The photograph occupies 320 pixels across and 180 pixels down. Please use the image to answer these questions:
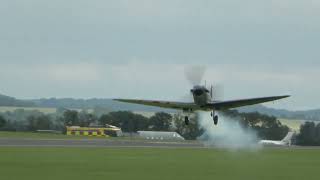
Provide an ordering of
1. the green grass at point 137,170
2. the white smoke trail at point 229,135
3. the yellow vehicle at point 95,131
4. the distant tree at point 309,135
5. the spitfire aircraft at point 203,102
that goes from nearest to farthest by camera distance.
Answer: the green grass at point 137,170, the spitfire aircraft at point 203,102, the white smoke trail at point 229,135, the distant tree at point 309,135, the yellow vehicle at point 95,131

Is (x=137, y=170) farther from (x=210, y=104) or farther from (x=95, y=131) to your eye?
(x=95, y=131)

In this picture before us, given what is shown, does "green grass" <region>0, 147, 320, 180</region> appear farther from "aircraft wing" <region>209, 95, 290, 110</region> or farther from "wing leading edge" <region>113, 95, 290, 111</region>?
"wing leading edge" <region>113, 95, 290, 111</region>

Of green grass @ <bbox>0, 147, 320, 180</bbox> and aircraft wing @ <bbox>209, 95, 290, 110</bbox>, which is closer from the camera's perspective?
green grass @ <bbox>0, 147, 320, 180</bbox>

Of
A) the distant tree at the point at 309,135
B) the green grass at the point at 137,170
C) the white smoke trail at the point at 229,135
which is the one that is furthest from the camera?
the distant tree at the point at 309,135

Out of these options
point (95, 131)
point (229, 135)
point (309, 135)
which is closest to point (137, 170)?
point (229, 135)

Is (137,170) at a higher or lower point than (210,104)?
lower

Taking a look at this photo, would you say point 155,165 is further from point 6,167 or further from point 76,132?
point 76,132

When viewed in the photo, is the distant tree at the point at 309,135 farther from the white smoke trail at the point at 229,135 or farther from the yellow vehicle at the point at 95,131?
the white smoke trail at the point at 229,135

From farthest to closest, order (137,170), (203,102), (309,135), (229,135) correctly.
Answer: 1. (309,135)
2. (229,135)
3. (203,102)
4. (137,170)

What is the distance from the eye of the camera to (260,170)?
55.4 m

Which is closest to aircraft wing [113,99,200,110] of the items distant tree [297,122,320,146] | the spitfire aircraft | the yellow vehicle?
the spitfire aircraft

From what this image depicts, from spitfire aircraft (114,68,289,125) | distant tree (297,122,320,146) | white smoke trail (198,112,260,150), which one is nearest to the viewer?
spitfire aircraft (114,68,289,125)

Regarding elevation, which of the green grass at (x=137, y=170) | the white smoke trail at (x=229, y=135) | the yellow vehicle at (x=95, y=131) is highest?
the yellow vehicle at (x=95, y=131)

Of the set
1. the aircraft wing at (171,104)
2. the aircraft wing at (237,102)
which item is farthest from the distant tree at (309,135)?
the aircraft wing at (171,104)
